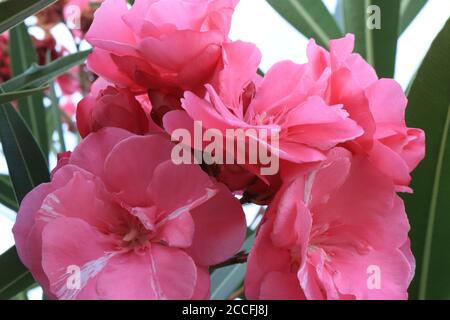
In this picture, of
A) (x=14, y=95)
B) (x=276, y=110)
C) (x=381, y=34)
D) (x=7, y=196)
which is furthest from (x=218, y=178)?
(x=7, y=196)

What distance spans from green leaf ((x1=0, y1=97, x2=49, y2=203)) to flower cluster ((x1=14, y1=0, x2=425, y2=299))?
0.56 feet

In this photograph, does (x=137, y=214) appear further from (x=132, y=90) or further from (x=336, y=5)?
(x=336, y=5)

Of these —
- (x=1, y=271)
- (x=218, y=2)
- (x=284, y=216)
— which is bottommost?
(x=1, y=271)

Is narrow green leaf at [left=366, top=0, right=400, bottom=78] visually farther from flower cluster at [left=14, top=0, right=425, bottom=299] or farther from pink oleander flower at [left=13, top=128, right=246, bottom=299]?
pink oleander flower at [left=13, top=128, right=246, bottom=299]

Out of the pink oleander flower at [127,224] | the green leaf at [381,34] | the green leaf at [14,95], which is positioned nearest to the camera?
the pink oleander flower at [127,224]

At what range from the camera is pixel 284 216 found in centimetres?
48

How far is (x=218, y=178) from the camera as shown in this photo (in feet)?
1.77

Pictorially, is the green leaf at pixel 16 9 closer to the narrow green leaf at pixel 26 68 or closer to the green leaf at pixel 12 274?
the green leaf at pixel 12 274

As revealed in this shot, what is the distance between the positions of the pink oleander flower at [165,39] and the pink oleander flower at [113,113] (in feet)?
0.06

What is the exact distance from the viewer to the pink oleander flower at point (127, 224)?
0.47 meters

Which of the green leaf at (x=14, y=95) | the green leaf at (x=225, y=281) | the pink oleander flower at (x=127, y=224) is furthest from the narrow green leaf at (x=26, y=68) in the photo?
the pink oleander flower at (x=127, y=224)

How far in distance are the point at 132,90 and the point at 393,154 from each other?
24cm

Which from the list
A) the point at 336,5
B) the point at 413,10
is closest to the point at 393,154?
the point at 413,10

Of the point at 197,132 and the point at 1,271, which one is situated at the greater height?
the point at 197,132
